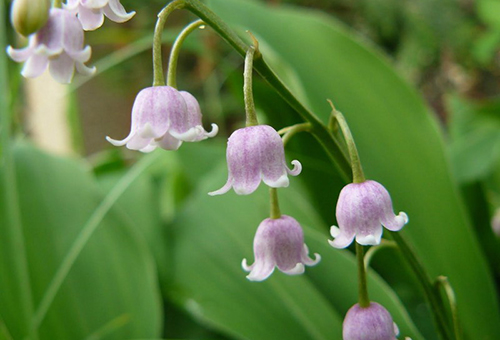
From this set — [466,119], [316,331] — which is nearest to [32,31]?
[316,331]

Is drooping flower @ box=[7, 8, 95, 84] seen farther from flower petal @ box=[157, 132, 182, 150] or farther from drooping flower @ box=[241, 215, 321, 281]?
drooping flower @ box=[241, 215, 321, 281]

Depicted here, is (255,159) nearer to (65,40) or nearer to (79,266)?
(65,40)

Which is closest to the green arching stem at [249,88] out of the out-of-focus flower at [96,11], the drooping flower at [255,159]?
the drooping flower at [255,159]

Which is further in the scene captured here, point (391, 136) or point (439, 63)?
point (439, 63)

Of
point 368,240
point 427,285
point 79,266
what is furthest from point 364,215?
point 79,266

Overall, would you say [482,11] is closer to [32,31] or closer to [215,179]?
[215,179]

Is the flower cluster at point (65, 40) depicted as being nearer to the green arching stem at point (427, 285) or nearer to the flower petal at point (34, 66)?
the flower petal at point (34, 66)
